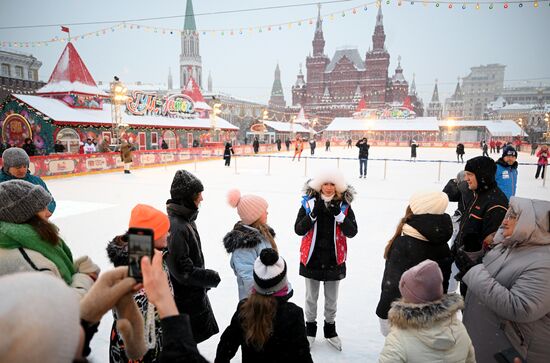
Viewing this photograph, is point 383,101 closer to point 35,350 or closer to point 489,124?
point 489,124

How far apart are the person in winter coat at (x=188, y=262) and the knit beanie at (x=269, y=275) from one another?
0.79 m

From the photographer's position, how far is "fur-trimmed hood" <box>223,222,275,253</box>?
239 centimetres

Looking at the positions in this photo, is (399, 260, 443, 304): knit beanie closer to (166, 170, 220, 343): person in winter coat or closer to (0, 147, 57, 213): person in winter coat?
(166, 170, 220, 343): person in winter coat

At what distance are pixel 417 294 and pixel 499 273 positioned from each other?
0.58 m

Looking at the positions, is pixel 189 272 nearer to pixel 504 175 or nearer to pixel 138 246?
pixel 138 246

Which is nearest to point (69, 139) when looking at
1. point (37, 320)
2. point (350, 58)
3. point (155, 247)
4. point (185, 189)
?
point (185, 189)

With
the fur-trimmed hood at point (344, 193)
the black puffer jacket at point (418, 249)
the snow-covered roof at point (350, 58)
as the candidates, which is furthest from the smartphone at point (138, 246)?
the snow-covered roof at point (350, 58)

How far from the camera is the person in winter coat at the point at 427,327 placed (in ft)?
5.04

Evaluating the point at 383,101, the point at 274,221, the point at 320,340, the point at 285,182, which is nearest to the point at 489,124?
the point at 383,101

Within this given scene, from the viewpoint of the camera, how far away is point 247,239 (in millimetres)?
2383

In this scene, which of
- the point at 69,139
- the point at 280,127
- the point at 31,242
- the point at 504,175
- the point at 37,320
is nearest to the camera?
the point at 37,320

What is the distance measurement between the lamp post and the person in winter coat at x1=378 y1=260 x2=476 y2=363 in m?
18.9

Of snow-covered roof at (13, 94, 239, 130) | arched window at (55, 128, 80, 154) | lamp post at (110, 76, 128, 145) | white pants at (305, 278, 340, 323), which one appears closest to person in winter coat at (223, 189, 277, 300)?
white pants at (305, 278, 340, 323)

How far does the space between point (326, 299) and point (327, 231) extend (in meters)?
0.65
